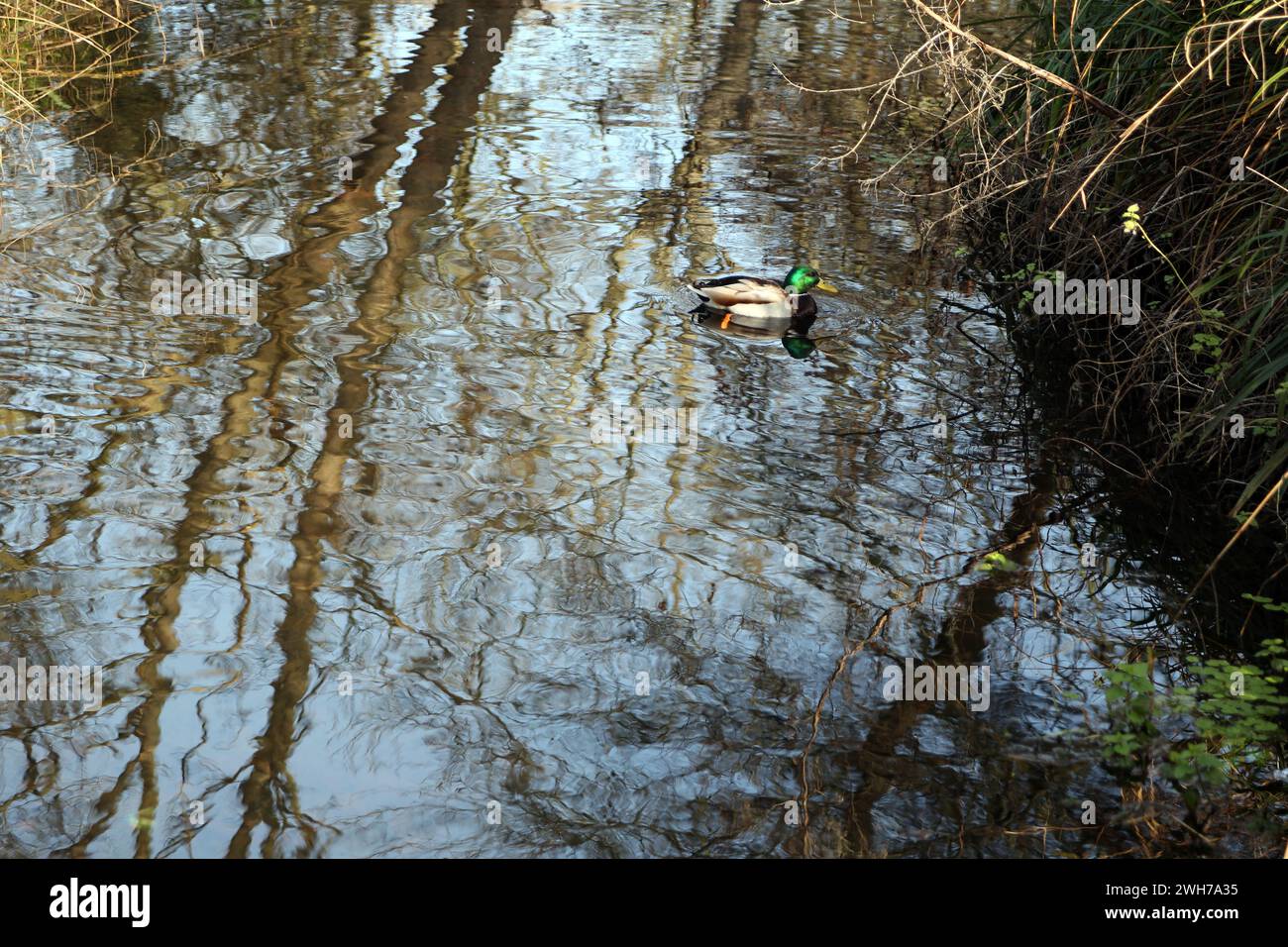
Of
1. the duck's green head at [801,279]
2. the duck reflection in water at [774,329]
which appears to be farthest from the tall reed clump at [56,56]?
the duck's green head at [801,279]

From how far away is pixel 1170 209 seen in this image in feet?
19.6

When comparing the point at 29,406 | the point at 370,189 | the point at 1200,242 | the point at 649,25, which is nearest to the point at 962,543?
the point at 1200,242

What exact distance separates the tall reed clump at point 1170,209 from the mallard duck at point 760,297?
119cm

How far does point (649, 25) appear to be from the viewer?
14.2 metres

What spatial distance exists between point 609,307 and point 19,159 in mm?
4436

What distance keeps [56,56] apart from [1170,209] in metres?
9.31

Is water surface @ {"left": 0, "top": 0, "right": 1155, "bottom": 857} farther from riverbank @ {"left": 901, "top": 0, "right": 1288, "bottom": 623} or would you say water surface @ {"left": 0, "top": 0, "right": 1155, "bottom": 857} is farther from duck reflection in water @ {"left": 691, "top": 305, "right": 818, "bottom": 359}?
riverbank @ {"left": 901, "top": 0, "right": 1288, "bottom": 623}

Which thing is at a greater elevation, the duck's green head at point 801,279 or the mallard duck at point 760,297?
the duck's green head at point 801,279

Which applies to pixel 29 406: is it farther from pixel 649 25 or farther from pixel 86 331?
pixel 649 25

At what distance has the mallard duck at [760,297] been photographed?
7.07 meters

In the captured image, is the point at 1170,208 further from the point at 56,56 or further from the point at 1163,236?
the point at 56,56

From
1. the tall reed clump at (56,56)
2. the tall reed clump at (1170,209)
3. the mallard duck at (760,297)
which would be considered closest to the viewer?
the tall reed clump at (1170,209)

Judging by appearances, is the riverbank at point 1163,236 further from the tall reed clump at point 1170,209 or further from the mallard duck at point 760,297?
the mallard duck at point 760,297

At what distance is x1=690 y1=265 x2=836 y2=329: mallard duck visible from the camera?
7074 millimetres
